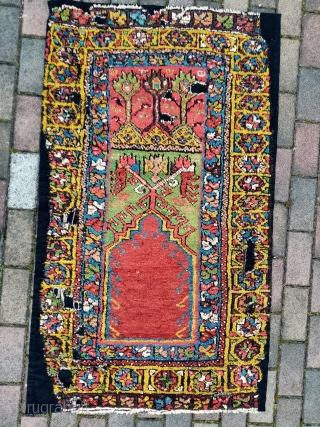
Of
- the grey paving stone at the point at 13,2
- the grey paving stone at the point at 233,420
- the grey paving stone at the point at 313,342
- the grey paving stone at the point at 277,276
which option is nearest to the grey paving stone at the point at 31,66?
the grey paving stone at the point at 13,2

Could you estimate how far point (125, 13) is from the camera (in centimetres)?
274

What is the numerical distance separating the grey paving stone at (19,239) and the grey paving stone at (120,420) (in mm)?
1216

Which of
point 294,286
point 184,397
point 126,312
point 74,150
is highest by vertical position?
point 74,150

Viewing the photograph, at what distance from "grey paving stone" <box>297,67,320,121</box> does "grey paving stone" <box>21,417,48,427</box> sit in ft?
8.97

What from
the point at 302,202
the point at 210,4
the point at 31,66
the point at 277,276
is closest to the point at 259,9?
the point at 210,4

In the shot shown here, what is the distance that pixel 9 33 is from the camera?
8.93 ft

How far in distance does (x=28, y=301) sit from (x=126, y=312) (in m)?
0.67

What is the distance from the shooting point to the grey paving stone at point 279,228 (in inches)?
113

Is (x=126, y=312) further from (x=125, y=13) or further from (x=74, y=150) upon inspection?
(x=125, y=13)

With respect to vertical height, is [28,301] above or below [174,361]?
above

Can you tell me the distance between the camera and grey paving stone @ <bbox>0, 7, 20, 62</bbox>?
271 cm

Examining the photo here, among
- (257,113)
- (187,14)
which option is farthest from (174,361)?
(187,14)

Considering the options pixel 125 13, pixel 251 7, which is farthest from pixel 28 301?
pixel 251 7

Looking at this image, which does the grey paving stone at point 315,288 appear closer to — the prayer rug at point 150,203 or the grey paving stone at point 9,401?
the prayer rug at point 150,203
